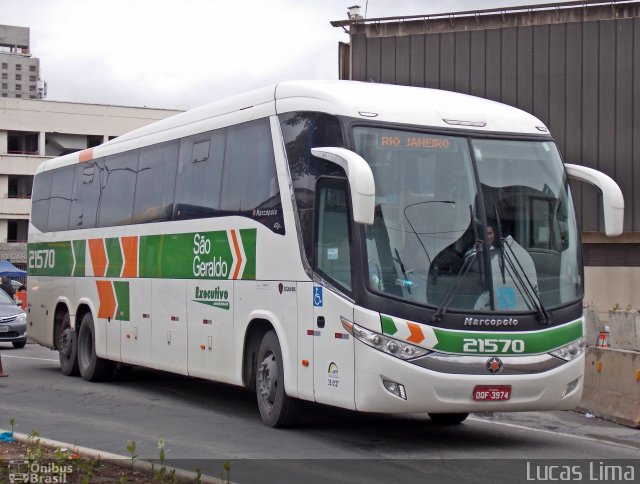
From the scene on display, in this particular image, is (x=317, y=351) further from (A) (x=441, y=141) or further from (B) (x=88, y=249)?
(B) (x=88, y=249)

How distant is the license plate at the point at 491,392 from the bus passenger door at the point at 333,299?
1.22m

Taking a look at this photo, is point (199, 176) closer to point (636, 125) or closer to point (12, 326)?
point (12, 326)

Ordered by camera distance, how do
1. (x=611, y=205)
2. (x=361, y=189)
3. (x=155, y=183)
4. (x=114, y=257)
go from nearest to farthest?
(x=361, y=189), (x=611, y=205), (x=155, y=183), (x=114, y=257)

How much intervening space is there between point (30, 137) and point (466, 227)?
6920 cm

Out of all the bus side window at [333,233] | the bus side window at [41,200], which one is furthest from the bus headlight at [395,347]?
the bus side window at [41,200]

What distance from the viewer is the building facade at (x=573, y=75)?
3400cm

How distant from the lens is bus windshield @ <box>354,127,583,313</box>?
10.3 meters

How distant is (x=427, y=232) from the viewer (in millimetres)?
10438

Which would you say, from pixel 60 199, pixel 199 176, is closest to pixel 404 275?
pixel 199 176

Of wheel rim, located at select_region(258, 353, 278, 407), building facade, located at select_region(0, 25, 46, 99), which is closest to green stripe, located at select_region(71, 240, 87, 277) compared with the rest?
wheel rim, located at select_region(258, 353, 278, 407)

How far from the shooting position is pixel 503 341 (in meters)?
10.4

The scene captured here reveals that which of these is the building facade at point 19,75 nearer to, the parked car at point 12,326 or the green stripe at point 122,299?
the parked car at point 12,326

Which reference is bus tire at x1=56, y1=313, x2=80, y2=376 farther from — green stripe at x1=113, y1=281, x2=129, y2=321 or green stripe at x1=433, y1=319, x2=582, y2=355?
green stripe at x1=433, y1=319, x2=582, y2=355

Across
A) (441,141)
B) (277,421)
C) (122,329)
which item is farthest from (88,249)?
(441,141)
